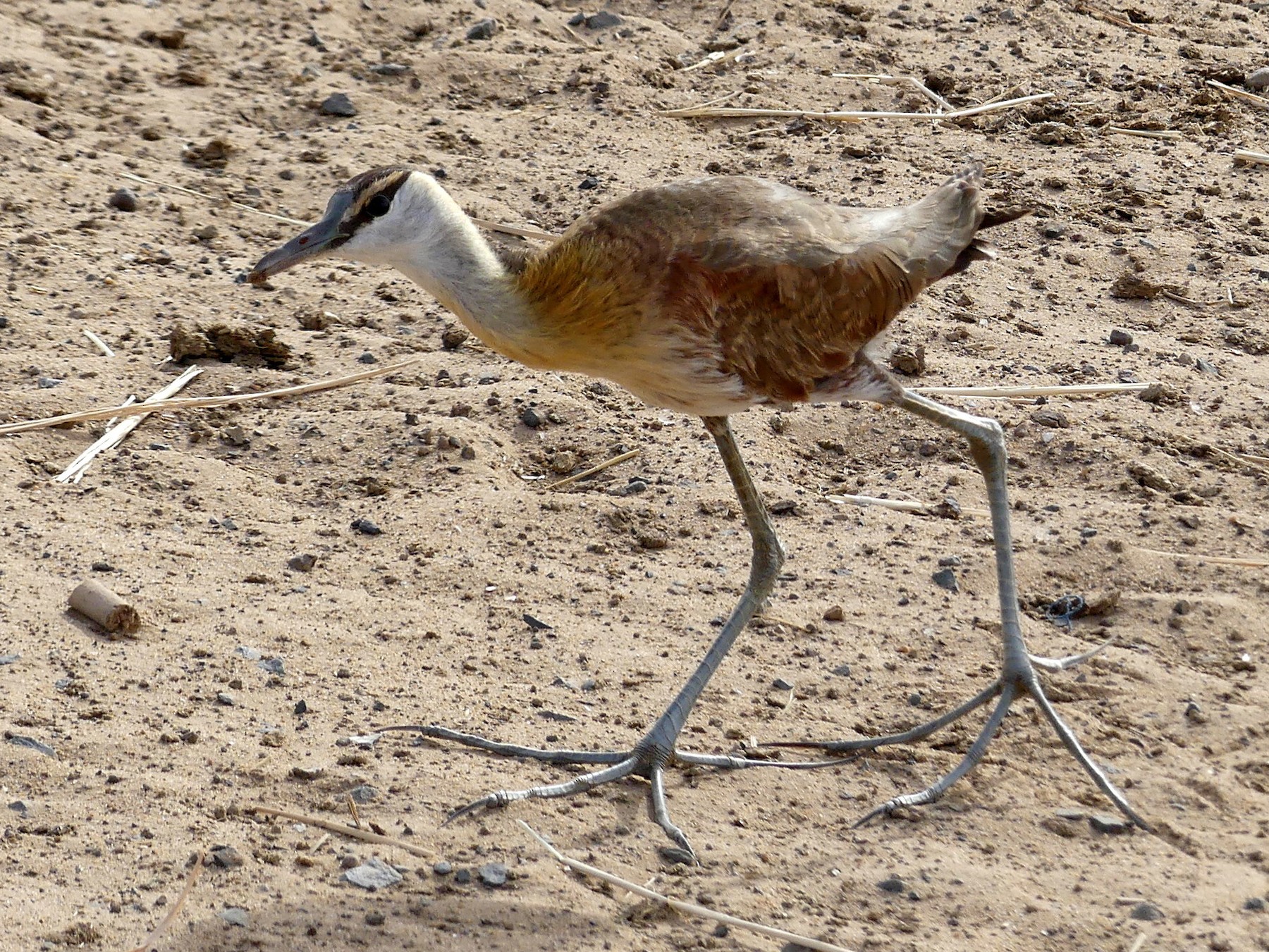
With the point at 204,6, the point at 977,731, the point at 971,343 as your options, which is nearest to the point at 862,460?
the point at 971,343

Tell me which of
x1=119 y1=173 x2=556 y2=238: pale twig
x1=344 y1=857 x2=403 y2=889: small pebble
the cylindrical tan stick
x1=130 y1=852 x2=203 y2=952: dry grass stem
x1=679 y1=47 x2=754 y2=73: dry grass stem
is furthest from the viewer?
x1=679 y1=47 x2=754 y2=73: dry grass stem

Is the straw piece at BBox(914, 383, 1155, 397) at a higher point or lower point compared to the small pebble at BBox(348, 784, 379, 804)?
higher

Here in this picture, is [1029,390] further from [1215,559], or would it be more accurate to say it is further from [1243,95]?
[1243,95]

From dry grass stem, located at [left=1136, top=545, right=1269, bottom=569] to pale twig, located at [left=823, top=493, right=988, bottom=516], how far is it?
0.69 metres

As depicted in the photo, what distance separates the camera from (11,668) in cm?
483

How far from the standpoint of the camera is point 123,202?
786cm

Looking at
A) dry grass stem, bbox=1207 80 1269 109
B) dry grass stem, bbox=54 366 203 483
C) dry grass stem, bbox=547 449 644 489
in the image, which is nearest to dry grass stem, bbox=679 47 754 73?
dry grass stem, bbox=1207 80 1269 109

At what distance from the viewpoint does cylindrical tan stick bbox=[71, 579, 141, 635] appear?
5.06 meters

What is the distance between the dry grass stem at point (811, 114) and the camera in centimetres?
905

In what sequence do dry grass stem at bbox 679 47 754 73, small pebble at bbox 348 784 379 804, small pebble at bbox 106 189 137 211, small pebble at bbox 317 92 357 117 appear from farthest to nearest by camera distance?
1. dry grass stem at bbox 679 47 754 73
2. small pebble at bbox 317 92 357 117
3. small pebble at bbox 106 189 137 211
4. small pebble at bbox 348 784 379 804

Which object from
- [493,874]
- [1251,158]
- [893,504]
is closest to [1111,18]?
[1251,158]

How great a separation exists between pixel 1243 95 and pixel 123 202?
6878mm

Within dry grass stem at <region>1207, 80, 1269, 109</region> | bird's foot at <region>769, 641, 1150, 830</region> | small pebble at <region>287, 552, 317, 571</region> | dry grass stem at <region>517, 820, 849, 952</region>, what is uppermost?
dry grass stem at <region>1207, 80, 1269, 109</region>

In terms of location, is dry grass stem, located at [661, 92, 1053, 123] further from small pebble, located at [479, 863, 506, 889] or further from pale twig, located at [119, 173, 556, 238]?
small pebble, located at [479, 863, 506, 889]
